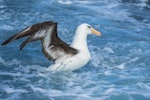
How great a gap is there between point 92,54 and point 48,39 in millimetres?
1549

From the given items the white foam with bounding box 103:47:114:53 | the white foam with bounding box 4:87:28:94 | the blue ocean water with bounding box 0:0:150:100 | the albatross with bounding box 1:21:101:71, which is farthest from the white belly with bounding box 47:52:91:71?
the white foam with bounding box 103:47:114:53

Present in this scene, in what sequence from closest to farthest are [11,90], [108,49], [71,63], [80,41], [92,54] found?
[11,90]
[71,63]
[80,41]
[92,54]
[108,49]

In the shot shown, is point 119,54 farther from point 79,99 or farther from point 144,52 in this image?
point 79,99

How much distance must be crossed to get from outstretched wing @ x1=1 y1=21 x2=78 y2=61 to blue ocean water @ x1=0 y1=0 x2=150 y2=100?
34 centimetres

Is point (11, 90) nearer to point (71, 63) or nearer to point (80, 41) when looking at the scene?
point (71, 63)

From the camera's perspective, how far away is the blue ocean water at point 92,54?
25.7ft

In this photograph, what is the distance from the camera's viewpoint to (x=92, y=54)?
9664mm

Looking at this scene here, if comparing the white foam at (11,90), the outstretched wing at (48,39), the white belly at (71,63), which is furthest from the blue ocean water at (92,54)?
the outstretched wing at (48,39)

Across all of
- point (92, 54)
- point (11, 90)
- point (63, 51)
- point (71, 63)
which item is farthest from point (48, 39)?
point (92, 54)

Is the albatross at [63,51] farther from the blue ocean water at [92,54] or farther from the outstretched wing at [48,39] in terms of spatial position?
the blue ocean water at [92,54]

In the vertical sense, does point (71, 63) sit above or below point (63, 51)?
below

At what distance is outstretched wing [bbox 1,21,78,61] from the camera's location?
8.00 metres

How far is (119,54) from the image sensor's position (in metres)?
9.67

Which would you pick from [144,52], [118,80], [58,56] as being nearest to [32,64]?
[58,56]
